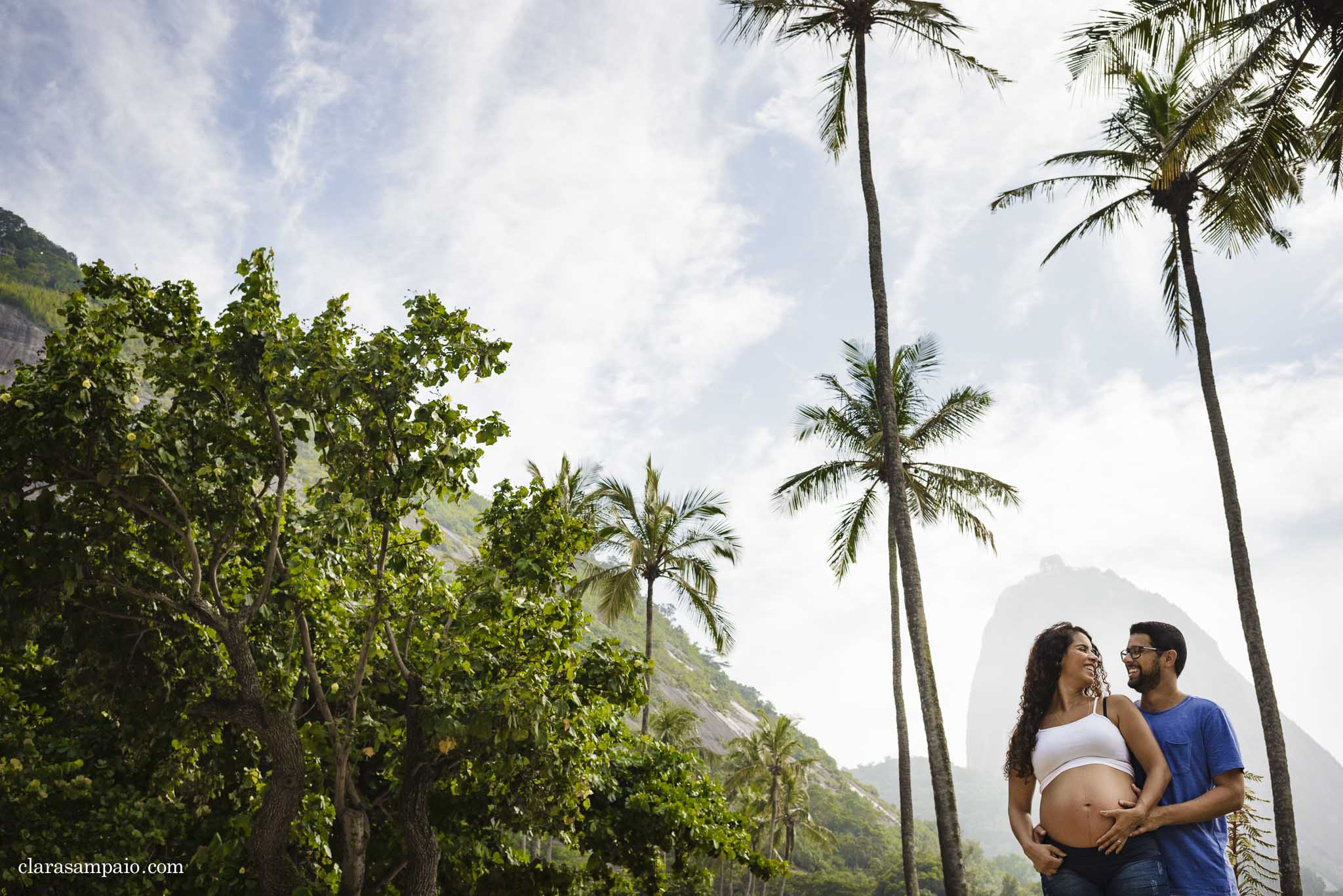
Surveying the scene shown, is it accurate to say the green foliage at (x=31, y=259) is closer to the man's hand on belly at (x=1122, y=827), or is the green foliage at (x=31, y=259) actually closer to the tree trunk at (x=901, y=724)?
the tree trunk at (x=901, y=724)

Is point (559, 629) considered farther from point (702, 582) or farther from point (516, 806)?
point (702, 582)

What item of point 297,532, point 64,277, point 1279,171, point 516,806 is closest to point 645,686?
point 516,806

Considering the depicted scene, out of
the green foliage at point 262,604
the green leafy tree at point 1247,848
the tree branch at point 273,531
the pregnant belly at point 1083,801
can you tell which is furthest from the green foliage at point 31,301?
the pregnant belly at point 1083,801

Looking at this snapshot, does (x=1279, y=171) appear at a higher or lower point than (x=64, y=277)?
lower

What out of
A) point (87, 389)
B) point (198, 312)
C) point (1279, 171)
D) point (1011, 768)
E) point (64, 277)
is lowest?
point (1011, 768)

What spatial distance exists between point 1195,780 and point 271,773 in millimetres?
6939

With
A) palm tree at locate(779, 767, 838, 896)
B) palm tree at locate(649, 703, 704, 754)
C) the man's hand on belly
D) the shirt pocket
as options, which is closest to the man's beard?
the shirt pocket

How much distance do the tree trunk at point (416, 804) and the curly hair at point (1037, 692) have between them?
19.1 feet

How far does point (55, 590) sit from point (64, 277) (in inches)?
3510

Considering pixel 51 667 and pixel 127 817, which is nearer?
pixel 127 817

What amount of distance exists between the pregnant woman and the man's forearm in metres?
0.05

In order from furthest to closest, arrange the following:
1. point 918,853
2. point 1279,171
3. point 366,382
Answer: point 918,853
point 1279,171
point 366,382

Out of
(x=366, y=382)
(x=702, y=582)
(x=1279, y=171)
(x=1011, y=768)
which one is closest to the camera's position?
(x=1011, y=768)

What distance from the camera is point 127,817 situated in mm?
7660
